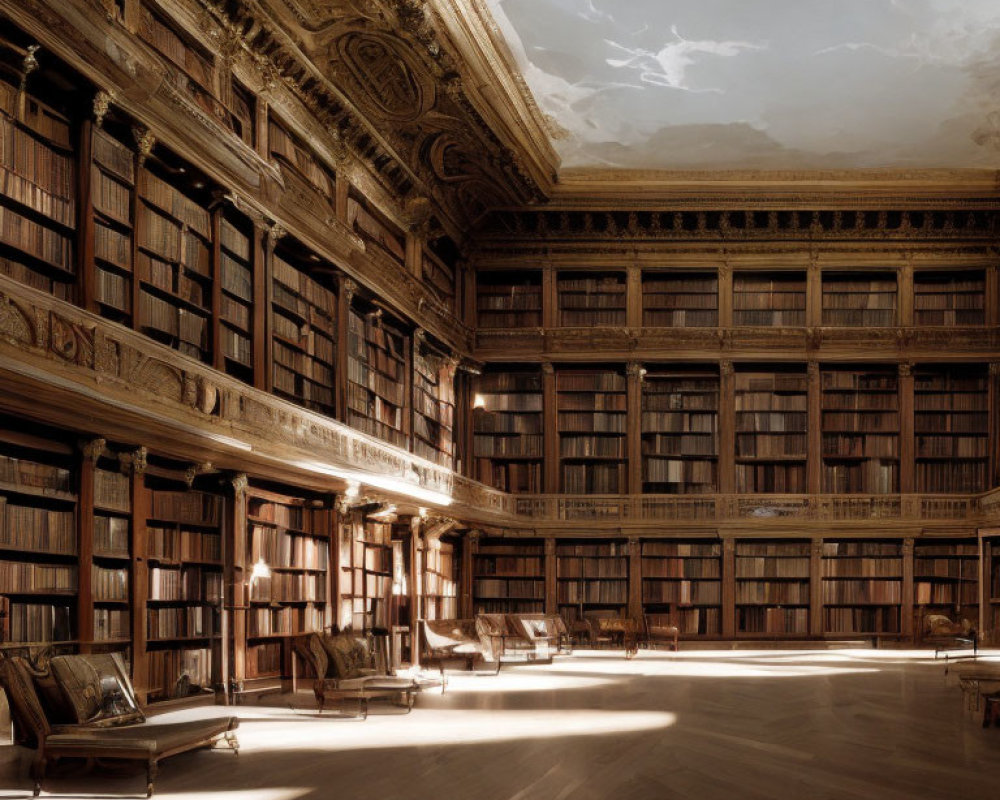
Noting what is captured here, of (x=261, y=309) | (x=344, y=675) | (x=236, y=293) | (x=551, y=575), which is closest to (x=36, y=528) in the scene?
(x=344, y=675)

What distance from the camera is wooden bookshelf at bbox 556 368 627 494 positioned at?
17.9m

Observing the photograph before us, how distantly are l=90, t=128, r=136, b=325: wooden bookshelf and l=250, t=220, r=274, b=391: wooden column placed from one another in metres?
2.03

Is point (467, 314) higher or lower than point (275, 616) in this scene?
higher

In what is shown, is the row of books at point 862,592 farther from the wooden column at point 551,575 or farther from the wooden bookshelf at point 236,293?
the wooden bookshelf at point 236,293

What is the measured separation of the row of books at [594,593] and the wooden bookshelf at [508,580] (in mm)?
389

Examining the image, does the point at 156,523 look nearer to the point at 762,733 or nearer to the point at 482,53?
the point at 762,733

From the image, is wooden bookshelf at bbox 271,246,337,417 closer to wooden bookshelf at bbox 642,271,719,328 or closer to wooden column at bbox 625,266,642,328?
wooden column at bbox 625,266,642,328

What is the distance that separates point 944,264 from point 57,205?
14377mm

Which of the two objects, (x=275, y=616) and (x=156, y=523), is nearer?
(x=156, y=523)

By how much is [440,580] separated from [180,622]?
703 centimetres

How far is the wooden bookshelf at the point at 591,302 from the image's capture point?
18.1 metres

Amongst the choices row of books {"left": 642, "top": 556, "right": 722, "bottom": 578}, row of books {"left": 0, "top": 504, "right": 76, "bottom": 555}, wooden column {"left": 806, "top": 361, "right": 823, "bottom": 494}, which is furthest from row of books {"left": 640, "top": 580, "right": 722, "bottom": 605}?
row of books {"left": 0, "top": 504, "right": 76, "bottom": 555}

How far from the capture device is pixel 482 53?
12.7 metres

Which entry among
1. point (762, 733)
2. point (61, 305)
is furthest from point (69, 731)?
point (762, 733)
